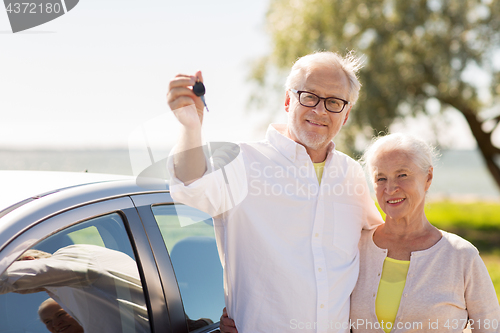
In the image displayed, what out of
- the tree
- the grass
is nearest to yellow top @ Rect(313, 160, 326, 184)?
the grass

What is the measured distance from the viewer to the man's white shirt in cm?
204

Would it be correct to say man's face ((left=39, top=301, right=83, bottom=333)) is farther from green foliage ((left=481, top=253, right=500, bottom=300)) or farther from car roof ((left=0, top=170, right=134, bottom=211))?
green foliage ((left=481, top=253, right=500, bottom=300))

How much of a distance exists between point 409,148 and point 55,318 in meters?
1.76

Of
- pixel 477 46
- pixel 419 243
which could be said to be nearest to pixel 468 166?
pixel 477 46

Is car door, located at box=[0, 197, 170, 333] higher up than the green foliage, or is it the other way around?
car door, located at box=[0, 197, 170, 333]

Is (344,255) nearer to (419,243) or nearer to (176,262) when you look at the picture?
(419,243)

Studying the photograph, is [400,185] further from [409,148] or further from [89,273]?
[89,273]

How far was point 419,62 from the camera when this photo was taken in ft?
32.5

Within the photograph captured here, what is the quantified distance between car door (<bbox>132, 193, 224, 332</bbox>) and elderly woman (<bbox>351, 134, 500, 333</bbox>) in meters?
0.71

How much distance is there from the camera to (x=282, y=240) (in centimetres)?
210

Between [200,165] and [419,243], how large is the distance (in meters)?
1.24

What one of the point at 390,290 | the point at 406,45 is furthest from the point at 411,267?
the point at 406,45

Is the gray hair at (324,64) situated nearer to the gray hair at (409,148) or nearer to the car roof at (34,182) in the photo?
the gray hair at (409,148)

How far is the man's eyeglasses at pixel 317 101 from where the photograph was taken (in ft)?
7.57
